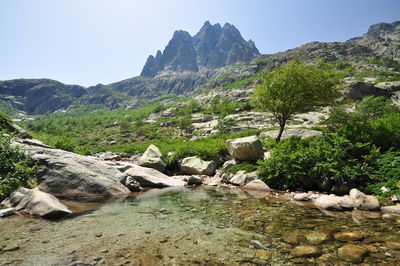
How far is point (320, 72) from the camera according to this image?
2220cm

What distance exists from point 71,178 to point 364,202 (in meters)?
15.9

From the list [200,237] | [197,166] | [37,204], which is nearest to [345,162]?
[200,237]

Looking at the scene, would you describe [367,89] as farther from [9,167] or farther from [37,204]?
[9,167]

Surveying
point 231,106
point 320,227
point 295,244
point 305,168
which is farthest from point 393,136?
point 231,106

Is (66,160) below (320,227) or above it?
above

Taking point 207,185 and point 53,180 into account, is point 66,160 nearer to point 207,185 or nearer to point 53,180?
point 53,180

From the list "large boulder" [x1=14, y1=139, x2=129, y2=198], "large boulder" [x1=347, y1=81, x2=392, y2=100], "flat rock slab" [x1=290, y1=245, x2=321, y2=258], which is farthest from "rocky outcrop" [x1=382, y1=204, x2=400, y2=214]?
"large boulder" [x1=347, y1=81, x2=392, y2=100]

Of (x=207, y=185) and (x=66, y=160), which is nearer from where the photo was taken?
(x=66, y=160)

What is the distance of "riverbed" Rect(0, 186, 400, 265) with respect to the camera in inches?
223

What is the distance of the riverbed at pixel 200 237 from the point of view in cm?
565

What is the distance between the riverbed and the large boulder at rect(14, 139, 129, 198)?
3.40m

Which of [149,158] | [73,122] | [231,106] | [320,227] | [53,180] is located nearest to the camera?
[320,227]

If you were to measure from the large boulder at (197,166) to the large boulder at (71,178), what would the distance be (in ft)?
29.4

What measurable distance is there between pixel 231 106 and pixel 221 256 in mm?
109823
